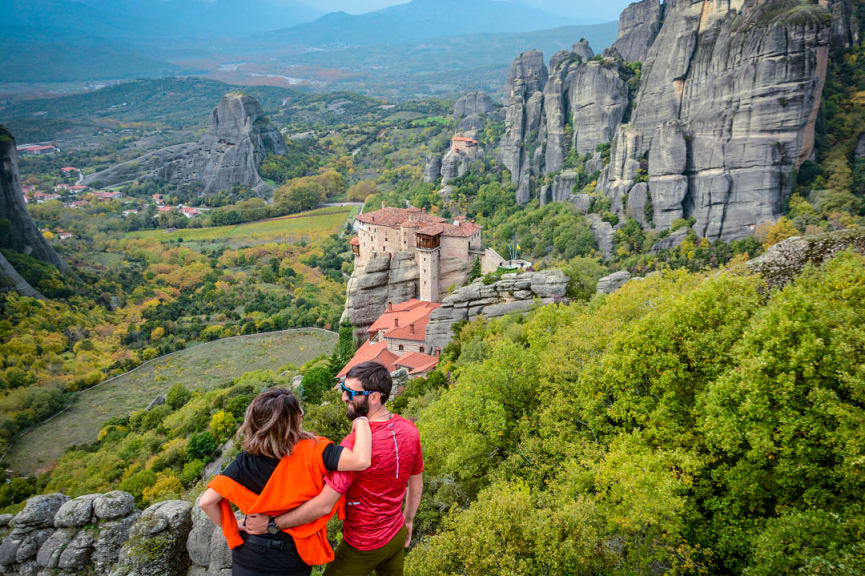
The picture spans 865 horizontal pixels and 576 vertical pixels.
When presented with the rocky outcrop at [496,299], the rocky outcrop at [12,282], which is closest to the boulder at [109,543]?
the rocky outcrop at [496,299]

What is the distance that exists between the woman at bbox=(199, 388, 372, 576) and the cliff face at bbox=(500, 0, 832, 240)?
55.0 m

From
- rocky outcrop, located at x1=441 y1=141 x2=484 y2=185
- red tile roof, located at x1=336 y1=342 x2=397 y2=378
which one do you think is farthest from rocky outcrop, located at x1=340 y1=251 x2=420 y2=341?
rocky outcrop, located at x1=441 y1=141 x2=484 y2=185

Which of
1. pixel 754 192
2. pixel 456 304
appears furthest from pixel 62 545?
pixel 754 192

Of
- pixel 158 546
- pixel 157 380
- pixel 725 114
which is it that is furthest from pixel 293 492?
pixel 725 114

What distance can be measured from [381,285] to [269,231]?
2654 inches

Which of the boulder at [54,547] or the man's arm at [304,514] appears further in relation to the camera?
the boulder at [54,547]

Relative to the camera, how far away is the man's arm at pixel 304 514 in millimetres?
4648

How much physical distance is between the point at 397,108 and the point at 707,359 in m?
192

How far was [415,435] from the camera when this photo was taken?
210 inches

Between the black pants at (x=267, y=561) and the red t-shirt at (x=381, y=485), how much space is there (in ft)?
2.11

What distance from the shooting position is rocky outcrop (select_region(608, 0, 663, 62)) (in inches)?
3167

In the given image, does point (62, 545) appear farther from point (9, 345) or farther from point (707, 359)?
point (9, 345)

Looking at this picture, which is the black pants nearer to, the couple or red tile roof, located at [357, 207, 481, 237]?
the couple

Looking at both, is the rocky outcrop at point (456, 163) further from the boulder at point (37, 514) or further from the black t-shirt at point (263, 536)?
the black t-shirt at point (263, 536)
